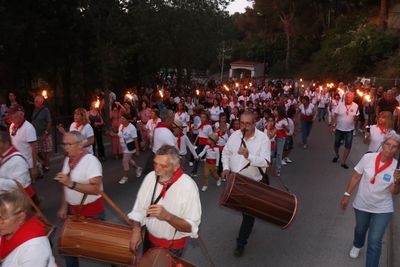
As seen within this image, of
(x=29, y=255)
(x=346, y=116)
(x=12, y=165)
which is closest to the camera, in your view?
(x=29, y=255)

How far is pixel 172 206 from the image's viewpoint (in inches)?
144

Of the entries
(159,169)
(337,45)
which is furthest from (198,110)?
(337,45)

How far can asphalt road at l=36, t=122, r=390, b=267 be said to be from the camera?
19.0ft

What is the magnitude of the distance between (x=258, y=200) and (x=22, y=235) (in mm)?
3055

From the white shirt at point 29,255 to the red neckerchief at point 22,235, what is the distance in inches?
1.0

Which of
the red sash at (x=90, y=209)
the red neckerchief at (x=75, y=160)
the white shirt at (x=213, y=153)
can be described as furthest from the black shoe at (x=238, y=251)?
the white shirt at (x=213, y=153)

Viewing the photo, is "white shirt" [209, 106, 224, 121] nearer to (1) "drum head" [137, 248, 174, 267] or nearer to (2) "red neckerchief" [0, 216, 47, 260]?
(1) "drum head" [137, 248, 174, 267]

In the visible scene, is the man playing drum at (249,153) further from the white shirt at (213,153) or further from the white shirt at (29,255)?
the white shirt at (213,153)

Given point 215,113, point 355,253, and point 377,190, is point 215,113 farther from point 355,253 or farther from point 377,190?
point 377,190

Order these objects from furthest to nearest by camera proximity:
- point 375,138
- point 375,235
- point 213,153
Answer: point 213,153 → point 375,138 → point 375,235

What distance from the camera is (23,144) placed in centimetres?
715

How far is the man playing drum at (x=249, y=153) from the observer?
5.46 m

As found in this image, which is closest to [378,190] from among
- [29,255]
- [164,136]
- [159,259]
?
[159,259]

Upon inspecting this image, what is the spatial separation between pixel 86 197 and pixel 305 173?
7.08m
